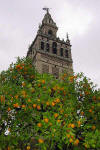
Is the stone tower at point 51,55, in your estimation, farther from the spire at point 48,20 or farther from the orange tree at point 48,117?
the orange tree at point 48,117

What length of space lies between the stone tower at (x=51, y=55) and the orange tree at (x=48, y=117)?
23859 mm

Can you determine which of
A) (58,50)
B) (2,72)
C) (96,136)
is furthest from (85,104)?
(58,50)

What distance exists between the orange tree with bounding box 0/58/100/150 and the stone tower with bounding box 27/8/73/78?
23.9m

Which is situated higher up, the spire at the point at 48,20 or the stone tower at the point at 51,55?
the spire at the point at 48,20

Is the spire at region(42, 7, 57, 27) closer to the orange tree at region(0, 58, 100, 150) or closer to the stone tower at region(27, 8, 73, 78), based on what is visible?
the stone tower at region(27, 8, 73, 78)

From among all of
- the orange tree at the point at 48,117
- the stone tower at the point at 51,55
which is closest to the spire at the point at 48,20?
the stone tower at the point at 51,55

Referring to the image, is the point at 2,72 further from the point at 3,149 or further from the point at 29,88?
the point at 3,149

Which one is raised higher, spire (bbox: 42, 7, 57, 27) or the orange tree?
spire (bbox: 42, 7, 57, 27)

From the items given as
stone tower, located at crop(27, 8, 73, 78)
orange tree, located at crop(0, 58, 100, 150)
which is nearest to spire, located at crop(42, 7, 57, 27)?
stone tower, located at crop(27, 8, 73, 78)

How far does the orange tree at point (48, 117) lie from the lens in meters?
7.49

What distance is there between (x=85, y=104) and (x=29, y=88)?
11.1 feet

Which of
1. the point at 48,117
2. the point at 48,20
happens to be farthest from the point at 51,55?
the point at 48,117

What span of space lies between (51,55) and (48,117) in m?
31.3

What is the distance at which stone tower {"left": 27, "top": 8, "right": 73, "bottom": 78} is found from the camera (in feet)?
118
